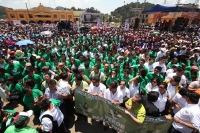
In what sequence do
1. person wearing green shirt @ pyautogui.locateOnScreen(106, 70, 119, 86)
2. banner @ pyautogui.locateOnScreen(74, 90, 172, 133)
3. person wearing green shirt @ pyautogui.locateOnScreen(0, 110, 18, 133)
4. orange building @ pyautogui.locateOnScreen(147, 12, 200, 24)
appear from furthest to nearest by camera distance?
orange building @ pyautogui.locateOnScreen(147, 12, 200, 24)
person wearing green shirt @ pyautogui.locateOnScreen(106, 70, 119, 86)
banner @ pyautogui.locateOnScreen(74, 90, 172, 133)
person wearing green shirt @ pyautogui.locateOnScreen(0, 110, 18, 133)

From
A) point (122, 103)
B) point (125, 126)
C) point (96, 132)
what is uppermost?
point (122, 103)

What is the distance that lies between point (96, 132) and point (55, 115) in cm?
175

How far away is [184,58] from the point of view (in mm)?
6797

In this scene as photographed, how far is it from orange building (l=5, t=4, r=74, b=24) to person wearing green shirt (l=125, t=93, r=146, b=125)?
64.1m

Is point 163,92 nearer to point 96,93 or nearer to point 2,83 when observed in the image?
point 96,93

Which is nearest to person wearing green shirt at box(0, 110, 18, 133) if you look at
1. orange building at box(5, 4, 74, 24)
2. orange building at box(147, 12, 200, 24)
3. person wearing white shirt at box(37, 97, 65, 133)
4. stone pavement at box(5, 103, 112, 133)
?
person wearing white shirt at box(37, 97, 65, 133)

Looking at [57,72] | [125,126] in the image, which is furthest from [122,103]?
[57,72]

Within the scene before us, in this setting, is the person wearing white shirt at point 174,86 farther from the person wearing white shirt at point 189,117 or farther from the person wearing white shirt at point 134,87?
the person wearing white shirt at point 189,117

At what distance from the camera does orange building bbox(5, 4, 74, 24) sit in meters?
55.0

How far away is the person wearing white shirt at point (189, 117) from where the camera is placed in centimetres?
234

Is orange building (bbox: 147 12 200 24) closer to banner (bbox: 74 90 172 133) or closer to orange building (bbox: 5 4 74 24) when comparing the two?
banner (bbox: 74 90 172 133)

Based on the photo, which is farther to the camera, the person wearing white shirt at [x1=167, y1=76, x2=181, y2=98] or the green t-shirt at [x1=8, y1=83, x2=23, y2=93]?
the green t-shirt at [x1=8, y1=83, x2=23, y2=93]

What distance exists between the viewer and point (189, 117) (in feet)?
8.13

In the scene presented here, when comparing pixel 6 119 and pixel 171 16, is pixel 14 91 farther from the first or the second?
pixel 171 16
